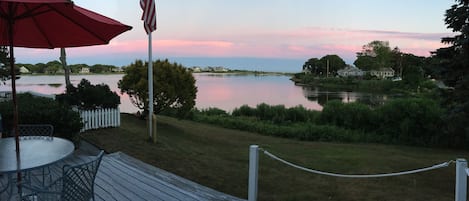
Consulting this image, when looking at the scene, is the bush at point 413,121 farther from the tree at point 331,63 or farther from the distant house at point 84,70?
the tree at point 331,63

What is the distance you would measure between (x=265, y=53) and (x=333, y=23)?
11781mm

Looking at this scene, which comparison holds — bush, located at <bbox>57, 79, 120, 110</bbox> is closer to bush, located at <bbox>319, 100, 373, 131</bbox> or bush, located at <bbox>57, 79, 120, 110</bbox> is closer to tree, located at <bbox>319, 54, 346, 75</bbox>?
bush, located at <bbox>319, 100, 373, 131</bbox>

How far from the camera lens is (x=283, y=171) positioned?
692cm

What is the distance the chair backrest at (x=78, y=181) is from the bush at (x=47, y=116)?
4.31 metres

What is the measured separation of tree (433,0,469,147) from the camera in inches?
275

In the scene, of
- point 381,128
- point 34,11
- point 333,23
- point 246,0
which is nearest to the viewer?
point 34,11

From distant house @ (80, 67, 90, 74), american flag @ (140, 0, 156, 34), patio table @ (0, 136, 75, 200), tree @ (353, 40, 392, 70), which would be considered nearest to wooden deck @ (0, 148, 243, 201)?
patio table @ (0, 136, 75, 200)

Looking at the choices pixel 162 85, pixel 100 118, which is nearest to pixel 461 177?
pixel 100 118

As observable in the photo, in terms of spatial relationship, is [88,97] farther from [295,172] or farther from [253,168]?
[253,168]

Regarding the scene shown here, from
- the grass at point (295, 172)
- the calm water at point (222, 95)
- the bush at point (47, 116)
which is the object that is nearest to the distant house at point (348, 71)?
the calm water at point (222, 95)

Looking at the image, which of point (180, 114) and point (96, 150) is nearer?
point (96, 150)

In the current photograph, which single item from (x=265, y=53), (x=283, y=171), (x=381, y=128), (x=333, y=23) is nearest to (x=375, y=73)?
(x=265, y=53)

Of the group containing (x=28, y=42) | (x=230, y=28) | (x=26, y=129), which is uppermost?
(x=230, y=28)

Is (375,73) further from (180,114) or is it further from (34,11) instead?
(34,11)
